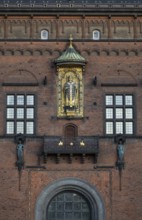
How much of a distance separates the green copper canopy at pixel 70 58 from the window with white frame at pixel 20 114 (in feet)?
8.64

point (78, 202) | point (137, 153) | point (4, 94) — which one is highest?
point (4, 94)

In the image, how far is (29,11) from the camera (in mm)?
43625

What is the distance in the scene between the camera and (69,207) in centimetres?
4328

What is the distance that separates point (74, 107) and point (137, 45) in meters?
5.19

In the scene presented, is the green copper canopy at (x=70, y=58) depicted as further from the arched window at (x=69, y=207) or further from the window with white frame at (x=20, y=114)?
the arched window at (x=69, y=207)

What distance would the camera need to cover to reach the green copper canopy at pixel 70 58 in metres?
42.9

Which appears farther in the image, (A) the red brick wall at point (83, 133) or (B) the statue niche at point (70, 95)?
(B) the statue niche at point (70, 95)

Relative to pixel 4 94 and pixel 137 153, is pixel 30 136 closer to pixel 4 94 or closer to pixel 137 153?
pixel 4 94

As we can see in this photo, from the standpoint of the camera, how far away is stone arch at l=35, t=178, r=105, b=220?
139 ft

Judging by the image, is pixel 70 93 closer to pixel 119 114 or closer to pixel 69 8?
pixel 119 114

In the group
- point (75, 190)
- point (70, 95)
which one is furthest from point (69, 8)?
point (75, 190)

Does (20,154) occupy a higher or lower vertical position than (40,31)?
lower

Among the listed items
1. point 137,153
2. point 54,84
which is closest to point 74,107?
point 54,84

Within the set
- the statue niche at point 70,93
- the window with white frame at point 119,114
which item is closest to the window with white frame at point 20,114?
the statue niche at point 70,93
